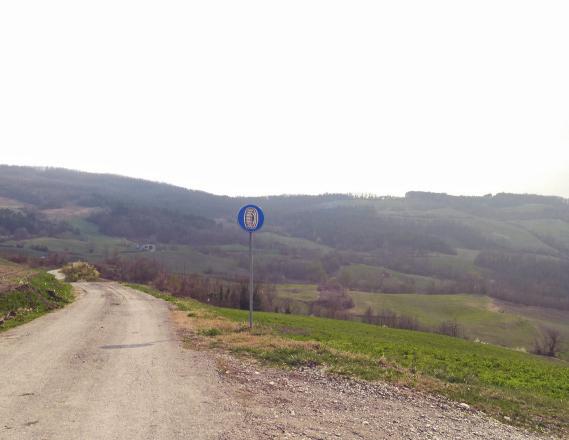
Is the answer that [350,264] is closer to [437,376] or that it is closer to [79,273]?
[79,273]

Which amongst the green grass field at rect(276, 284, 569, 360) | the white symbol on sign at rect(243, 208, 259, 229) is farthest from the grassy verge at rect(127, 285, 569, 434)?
the green grass field at rect(276, 284, 569, 360)

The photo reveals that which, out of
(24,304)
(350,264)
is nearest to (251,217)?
(24,304)

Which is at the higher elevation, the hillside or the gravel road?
the gravel road

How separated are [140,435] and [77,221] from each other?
615 ft

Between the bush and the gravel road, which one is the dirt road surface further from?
the bush

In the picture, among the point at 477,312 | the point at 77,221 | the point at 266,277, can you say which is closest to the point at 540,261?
the point at 477,312

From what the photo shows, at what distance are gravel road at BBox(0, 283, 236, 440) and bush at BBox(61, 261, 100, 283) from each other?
48.6 m

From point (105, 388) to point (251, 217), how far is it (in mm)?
9148

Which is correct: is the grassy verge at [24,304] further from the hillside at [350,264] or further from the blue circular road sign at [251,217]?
the hillside at [350,264]

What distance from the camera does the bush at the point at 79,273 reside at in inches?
2365

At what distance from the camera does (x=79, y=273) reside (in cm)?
6097

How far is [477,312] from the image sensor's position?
10144 cm

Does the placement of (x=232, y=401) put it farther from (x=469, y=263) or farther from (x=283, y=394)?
(x=469, y=263)

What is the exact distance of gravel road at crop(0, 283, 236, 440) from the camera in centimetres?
653
